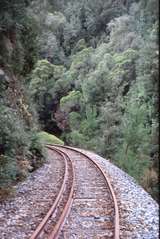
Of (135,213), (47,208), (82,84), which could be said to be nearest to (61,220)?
(47,208)

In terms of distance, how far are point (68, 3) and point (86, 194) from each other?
6651 cm

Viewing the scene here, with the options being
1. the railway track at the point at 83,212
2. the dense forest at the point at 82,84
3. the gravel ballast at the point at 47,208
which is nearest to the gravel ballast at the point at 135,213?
the gravel ballast at the point at 47,208

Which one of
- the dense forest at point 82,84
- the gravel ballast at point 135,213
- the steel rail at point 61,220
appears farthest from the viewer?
the dense forest at point 82,84

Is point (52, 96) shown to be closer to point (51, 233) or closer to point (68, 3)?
point (68, 3)

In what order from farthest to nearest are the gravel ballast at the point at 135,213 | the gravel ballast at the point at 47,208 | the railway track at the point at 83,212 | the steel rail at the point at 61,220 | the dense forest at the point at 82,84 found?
the dense forest at the point at 82,84 < the gravel ballast at the point at 47,208 < the gravel ballast at the point at 135,213 < the railway track at the point at 83,212 < the steel rail at the point at 61,220

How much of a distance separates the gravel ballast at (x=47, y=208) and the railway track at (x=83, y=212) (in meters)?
0.23

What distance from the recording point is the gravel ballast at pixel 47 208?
340 inches

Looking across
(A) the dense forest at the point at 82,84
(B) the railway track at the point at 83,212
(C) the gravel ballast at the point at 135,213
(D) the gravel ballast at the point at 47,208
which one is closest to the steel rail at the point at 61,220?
(B) the railway track at the point at 83,212

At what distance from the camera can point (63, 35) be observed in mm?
69812

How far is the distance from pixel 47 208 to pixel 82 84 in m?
34.7

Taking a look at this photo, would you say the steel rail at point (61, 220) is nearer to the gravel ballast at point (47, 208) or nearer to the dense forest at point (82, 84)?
the gravel ballast at point (47, 208)

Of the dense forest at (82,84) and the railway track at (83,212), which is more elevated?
the dense forest at (82,84)

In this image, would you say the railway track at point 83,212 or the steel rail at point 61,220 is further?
the railway track at point 83,212

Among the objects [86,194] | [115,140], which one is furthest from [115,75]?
[86,194]
